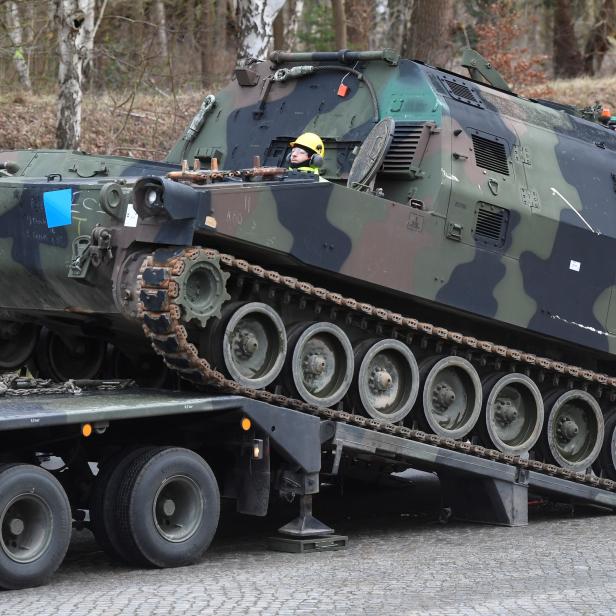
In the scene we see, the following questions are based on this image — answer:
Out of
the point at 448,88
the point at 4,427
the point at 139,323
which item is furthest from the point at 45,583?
the point at 448,88

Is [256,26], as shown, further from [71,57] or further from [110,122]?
[110,122]

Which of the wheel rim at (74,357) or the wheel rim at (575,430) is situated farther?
the wheel rim at (575,430)

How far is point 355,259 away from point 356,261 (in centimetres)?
2

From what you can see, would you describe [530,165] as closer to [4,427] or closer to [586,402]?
[586,402]

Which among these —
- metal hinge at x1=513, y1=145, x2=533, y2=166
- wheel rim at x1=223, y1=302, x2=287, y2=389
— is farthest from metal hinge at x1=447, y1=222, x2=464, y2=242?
wheel rim at x1=223, y1=302, x2=287, y2=389

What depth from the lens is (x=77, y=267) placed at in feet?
33.2

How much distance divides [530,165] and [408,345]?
79.7 inches

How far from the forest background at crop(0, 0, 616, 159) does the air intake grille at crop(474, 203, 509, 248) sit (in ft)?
23.5

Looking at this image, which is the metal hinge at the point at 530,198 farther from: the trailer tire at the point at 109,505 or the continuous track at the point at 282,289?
the trailer tire at the point at 109,505

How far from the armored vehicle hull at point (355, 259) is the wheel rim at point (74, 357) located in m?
0.02

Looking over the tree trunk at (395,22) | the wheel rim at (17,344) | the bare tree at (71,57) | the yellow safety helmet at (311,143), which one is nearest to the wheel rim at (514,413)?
the yellow safety helmet at (311,143)

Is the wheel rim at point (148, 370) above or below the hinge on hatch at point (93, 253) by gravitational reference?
below

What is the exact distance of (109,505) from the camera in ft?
31.9

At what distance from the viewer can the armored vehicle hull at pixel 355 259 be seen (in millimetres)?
10125
